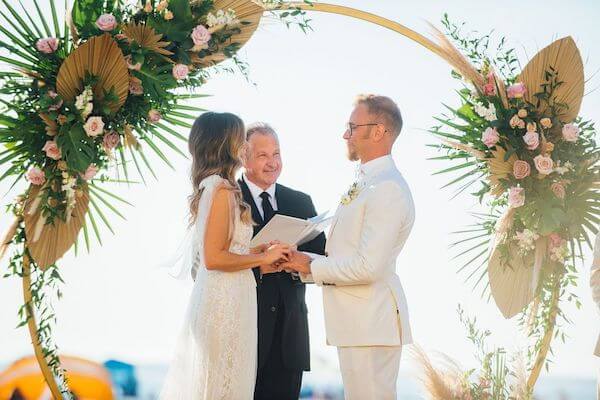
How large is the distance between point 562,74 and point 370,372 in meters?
3.05

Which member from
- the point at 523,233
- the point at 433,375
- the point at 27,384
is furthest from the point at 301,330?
the point at 27,384

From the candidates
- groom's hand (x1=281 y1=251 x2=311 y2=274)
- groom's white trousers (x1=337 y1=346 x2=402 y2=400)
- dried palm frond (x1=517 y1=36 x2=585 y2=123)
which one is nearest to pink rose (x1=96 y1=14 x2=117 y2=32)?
groom's hand (x1=281 y1=251 x2=311 y2=274)

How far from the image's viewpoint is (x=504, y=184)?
6.86 meters

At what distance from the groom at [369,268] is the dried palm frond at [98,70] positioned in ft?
5.71

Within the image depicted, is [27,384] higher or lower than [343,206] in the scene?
lower

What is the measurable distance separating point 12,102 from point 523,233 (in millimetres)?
3846

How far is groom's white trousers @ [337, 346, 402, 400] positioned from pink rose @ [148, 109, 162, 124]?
221 centimetres

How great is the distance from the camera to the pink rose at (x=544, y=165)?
666 cm

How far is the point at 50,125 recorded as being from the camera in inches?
242

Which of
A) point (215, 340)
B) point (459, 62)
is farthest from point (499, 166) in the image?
point (215, 340)

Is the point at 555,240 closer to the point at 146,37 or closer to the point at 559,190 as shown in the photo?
the point at 559,190

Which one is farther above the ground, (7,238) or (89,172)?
(89,172)

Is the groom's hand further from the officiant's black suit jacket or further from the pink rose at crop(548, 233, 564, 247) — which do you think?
the pink rose at crop(548, 233, 564, 247)

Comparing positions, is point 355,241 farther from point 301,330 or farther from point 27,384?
point 27,384
